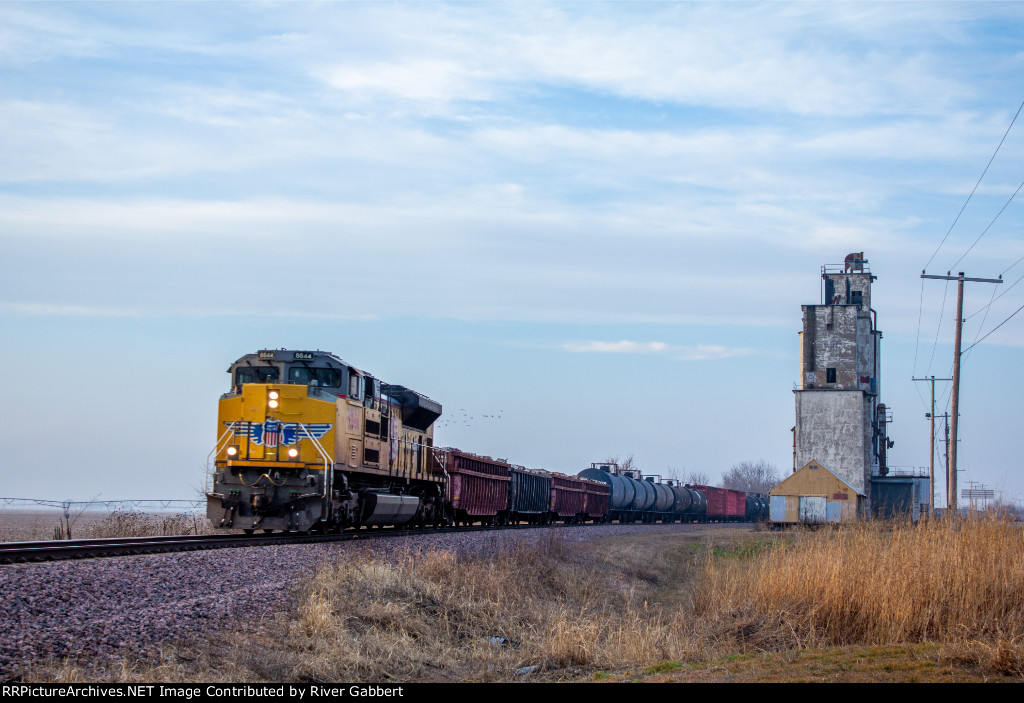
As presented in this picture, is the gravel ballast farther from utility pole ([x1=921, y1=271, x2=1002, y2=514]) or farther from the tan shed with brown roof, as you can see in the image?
the tan shed with brown roof

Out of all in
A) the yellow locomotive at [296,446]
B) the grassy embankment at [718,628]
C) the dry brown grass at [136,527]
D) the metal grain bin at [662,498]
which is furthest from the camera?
the metal grain bin at [662,498]

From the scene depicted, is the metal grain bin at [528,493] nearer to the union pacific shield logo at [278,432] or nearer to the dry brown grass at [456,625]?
the union pacific shield logo at [278,432]

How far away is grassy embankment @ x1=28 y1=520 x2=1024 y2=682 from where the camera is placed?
8.38 meters

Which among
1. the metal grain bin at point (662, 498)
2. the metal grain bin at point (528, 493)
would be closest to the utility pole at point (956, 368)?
the metal grain bin at point (528, 493)

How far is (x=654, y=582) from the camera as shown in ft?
71.9

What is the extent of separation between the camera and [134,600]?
9812mm

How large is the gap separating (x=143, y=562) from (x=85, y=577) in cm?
155

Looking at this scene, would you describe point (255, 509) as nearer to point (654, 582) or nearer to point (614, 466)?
point (654, 582)

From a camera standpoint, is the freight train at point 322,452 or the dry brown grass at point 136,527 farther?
the dry brown grass at point 136,527

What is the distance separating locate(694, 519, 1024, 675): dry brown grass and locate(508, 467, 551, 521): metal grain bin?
23.2 metres

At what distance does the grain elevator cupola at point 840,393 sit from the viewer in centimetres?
5769

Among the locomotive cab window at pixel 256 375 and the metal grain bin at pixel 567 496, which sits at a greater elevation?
the locomotive cab window at pixel 256 375

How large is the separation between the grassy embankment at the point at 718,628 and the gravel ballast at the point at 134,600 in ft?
1.06

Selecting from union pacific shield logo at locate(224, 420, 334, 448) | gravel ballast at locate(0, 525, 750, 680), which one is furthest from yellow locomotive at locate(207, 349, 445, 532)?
gravel ballast at locate(0, 525, 750, 680)
